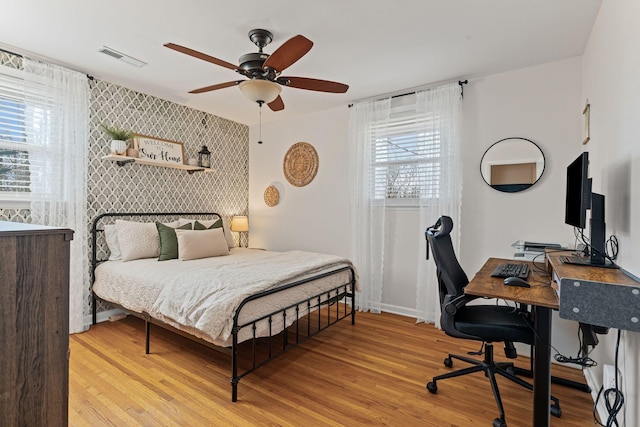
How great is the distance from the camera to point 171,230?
358 centimetres

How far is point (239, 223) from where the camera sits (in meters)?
4.80

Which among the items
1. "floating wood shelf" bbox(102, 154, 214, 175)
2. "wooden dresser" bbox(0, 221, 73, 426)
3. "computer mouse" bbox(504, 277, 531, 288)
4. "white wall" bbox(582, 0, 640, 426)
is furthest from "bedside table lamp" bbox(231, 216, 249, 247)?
"white wall" bbox(582, 0, 640, 426)

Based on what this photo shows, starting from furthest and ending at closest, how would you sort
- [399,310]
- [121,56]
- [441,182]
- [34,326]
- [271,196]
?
[271,196], [399,310], [441,182], [121,56], [34,326]

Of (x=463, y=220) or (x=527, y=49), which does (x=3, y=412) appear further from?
(x=527, y=49)

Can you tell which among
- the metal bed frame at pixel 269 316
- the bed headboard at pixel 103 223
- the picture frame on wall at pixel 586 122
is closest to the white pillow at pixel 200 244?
the bed headboard at pixel 103 223

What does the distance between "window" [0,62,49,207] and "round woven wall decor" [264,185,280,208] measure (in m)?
2.67

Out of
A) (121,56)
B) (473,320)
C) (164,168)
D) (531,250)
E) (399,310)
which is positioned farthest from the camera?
(164,168)

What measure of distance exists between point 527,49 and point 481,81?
0.59 m

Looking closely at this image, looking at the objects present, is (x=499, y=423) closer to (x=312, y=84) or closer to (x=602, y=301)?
(x=602, y=301)

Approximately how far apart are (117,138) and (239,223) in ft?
6.31

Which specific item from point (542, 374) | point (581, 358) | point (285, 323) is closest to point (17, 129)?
point (285, 323)

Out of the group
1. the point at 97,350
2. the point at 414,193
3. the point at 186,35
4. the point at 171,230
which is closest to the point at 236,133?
the point at 171,230

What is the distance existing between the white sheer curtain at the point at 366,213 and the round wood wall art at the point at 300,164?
2.24 feet

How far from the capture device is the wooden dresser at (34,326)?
1.02m
